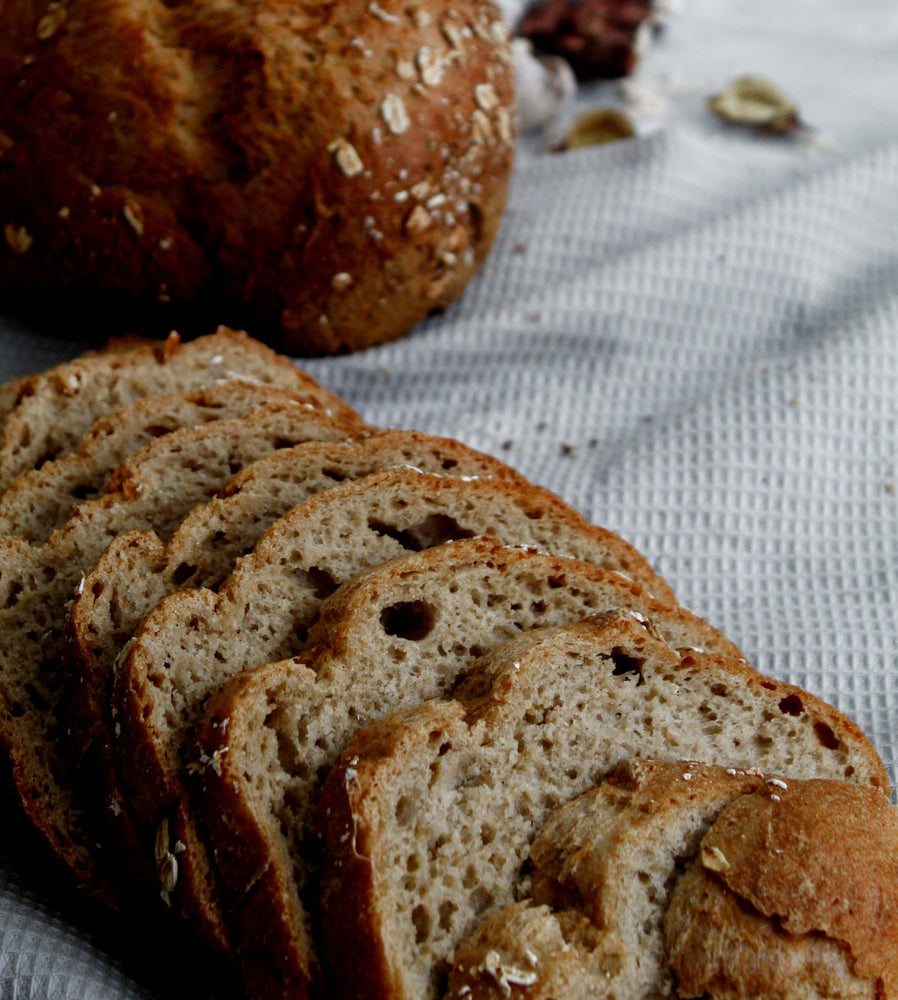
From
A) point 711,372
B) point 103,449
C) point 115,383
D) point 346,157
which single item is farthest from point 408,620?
point 711,372

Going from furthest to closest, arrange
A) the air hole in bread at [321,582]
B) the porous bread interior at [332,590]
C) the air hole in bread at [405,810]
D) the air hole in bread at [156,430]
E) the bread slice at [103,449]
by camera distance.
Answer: the air hole in bread at [156,430] < the bread slice at [103,449] < the air hole in bread at [321,582] < the porous bread interior at [332,590] < the air hole in bread at [405,810]

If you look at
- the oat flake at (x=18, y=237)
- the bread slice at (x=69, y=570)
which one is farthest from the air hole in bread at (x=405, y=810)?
the oat flake at (x=18, y=237)

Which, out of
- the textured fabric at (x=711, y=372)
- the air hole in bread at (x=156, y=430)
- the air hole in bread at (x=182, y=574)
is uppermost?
the air hole in bread at (x=156, y=430)

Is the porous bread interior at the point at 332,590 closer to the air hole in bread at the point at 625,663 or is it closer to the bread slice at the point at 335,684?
the bread slice at the point at 335,684

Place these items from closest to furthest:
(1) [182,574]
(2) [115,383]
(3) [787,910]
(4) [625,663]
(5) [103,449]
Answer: (3) [787,910]
(4) [625,663]
(1) [182,574]
(5) [103,449]
(2) [115,383]

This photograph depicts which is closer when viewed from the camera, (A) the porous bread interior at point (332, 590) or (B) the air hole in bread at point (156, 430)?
(A) the porous bread interior at point (332, 590)

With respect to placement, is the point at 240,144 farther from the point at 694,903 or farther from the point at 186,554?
the point at 694,903
